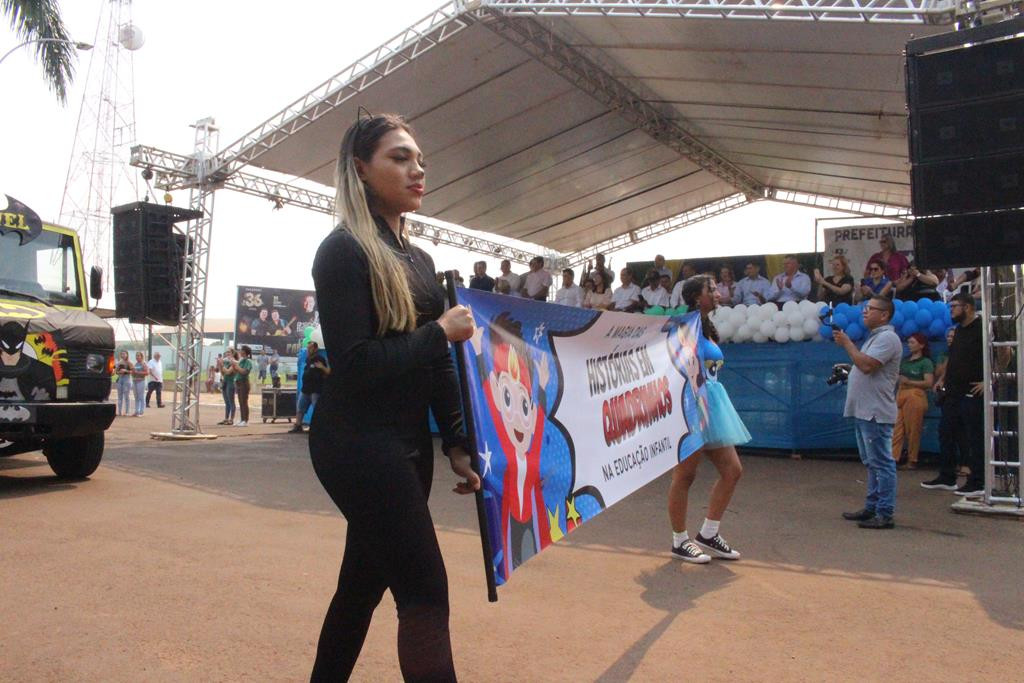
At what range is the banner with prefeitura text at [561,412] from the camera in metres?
2.42

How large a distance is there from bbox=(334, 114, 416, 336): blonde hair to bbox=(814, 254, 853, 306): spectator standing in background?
10.2 metres

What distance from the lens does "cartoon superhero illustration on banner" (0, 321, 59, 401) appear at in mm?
7340

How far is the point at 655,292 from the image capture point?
13.2 meters

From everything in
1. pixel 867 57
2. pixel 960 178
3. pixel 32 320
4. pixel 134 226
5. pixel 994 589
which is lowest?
pixel 994 589

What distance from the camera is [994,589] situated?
15.2 ft

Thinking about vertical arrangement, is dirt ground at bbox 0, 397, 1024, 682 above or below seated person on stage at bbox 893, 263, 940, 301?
below

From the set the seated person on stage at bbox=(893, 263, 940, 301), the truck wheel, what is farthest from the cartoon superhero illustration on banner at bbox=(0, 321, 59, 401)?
the seated person on stage at bbox=(893, 263, 940, 301)

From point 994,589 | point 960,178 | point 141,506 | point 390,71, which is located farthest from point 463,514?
point 390,71

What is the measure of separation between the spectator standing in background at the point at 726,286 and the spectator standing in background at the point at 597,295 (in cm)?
187

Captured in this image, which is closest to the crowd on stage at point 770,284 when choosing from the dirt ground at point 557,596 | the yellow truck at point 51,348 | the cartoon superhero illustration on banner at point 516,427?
the dirt ground at point 557,596

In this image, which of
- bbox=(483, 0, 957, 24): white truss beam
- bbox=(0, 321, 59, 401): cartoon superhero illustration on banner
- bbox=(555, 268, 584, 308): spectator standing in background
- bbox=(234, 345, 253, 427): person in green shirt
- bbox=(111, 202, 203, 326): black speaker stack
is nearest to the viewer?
bbox=(0, 321, 59, 401): cartoon superhero illustration on banner

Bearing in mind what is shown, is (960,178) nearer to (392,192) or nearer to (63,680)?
(392,192)

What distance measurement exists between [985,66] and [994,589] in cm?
416

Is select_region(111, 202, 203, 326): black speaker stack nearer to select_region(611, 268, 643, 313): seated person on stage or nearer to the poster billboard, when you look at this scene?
select_region(611, 268, 643, 313): seated person on stage
